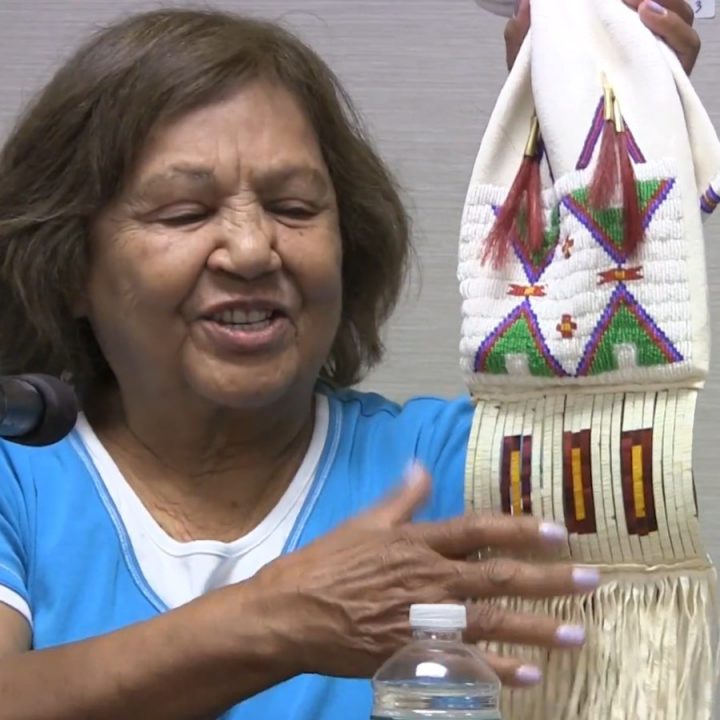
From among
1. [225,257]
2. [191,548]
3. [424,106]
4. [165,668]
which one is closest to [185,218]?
[225,257]

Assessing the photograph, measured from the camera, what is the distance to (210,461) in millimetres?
1172

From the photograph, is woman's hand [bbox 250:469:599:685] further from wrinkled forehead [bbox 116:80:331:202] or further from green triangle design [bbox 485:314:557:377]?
wrinkled forehead [bbox 116:80:331:202]

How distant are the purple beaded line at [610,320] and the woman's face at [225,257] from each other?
0.26m

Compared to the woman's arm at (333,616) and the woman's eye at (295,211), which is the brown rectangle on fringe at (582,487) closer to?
the woman's arm at (333,616)

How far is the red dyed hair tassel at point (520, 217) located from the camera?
97 cm

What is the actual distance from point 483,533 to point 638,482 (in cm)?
13

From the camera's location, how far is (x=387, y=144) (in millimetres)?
1553

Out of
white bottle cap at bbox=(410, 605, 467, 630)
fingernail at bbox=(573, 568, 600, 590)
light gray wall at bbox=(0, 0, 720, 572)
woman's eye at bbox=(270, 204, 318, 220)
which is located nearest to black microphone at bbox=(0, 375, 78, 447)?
white bottle cap at bbox=(410, 605, 467, 630)

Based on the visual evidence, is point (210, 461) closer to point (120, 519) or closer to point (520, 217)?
point (120, 519)

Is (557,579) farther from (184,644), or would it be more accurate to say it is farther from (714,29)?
(714,29)

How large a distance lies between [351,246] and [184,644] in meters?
0.48

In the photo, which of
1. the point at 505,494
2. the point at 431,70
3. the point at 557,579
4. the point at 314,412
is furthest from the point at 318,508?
the point at 431,70

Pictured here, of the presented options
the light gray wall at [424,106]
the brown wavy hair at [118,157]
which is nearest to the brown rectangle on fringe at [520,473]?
the brown wavy hair at [118,157]

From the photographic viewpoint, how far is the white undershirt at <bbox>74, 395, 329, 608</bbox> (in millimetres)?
1082
